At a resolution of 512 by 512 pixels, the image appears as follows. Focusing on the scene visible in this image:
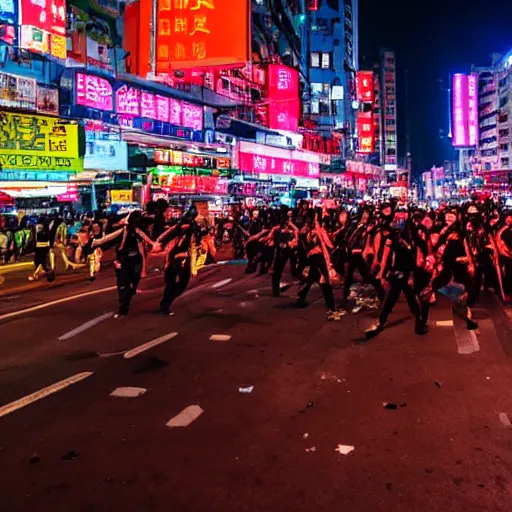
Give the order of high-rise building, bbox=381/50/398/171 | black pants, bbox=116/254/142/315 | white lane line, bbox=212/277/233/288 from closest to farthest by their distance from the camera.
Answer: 1. black pants, bbox=116/254/142/315
2. white lane line, bbox=212/277/233/288
3. high-rise building, bbox=381/50/398/171

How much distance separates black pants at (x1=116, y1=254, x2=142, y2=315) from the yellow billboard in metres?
10.3

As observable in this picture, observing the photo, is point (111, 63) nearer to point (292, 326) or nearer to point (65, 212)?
point (65, 212)

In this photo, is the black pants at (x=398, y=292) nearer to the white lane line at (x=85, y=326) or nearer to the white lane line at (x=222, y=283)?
the white lane line at (x=85, y=326)

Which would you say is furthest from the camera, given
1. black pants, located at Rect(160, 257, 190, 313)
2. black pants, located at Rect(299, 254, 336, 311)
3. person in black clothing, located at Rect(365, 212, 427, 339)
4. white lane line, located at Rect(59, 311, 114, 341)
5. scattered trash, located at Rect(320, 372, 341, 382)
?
black pants, located at Rect(160, 257, 190, 313)

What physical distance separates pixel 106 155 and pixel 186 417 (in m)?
20.0

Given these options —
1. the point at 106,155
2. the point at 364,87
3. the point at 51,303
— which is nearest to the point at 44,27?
the point at 106,155

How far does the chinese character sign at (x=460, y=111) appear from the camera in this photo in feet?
350

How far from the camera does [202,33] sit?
2094 cm

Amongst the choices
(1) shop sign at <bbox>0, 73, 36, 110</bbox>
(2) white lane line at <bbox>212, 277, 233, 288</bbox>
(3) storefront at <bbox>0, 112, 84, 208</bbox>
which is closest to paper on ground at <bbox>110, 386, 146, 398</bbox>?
(2) white lane line at <bbox>212, 277, 233, 288</bbox>

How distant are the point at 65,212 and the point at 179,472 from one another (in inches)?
905

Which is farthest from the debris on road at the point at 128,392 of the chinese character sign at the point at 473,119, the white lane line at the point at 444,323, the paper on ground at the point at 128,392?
the chinese character sign at the point at 473,119

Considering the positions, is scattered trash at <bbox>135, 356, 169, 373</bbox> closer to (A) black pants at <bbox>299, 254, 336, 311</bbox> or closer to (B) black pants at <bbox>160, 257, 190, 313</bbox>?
(B) black pants at <bbox>160, 257, 190, 313</bbox>

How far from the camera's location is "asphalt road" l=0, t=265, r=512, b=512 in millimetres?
4016

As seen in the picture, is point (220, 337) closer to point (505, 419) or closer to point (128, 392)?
point (128, 392)
